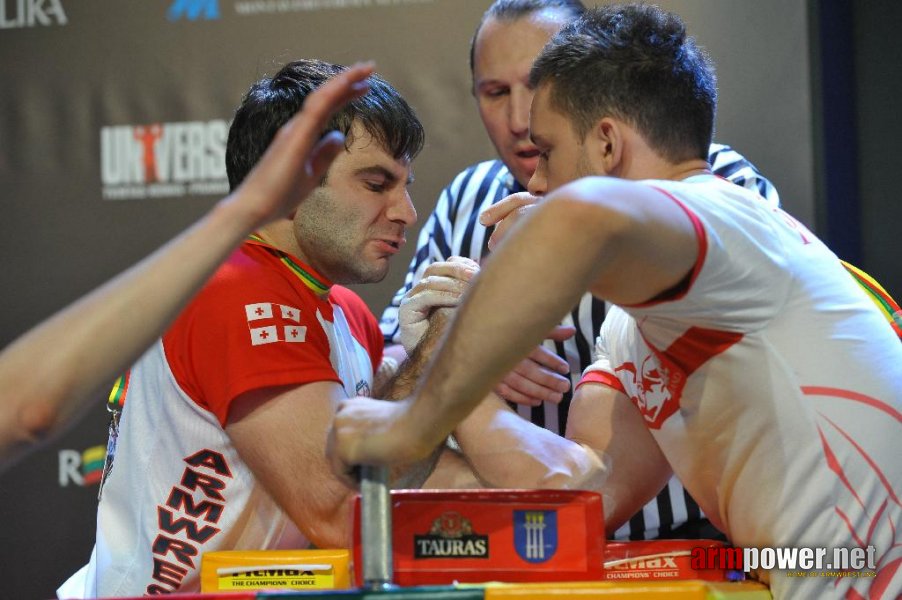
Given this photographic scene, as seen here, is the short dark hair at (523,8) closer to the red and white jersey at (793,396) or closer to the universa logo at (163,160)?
the universa logo at (163,160)

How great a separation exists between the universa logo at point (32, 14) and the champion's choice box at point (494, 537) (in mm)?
2291

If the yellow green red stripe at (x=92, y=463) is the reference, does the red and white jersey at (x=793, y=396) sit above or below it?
above

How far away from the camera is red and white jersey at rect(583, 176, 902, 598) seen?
1325 mm

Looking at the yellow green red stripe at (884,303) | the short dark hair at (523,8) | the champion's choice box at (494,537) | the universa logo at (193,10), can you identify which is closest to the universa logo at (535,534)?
the champion's choice box at (494,537)

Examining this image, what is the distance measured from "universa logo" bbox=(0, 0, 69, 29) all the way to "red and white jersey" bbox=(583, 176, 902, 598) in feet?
7.32

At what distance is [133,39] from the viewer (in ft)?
9.80

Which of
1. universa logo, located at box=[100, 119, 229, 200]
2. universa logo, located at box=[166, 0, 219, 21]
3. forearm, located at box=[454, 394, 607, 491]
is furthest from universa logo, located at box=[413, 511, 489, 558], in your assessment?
universa logo, located at box=[166, 0, 219, 21]

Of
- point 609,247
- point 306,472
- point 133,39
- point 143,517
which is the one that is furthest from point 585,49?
point 133,39

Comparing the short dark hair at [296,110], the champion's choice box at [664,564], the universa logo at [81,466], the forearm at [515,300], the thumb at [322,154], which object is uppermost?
the short dark hair at [296,110]

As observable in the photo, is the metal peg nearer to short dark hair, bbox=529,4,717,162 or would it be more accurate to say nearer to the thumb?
the thumb

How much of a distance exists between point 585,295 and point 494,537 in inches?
47.0

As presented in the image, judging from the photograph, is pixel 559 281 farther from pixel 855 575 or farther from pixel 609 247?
pixel 855 575

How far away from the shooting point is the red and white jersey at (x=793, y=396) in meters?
1.32

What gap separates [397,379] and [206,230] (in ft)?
3.26
